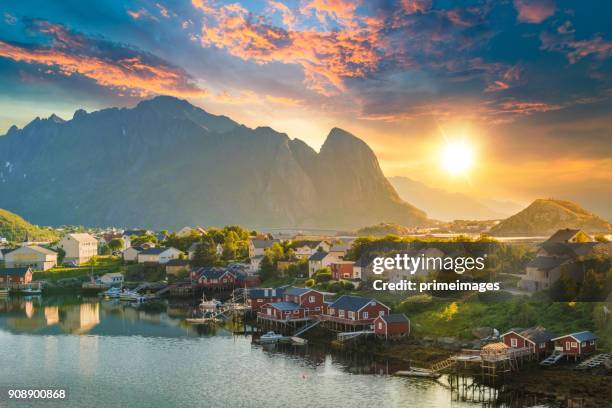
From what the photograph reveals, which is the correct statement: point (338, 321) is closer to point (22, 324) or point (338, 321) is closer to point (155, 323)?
point (155, 323)

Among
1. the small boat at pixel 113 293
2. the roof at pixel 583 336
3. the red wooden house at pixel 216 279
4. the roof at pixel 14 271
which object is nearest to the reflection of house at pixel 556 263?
the roof at pixel 583 336

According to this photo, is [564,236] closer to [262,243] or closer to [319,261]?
[319,261]

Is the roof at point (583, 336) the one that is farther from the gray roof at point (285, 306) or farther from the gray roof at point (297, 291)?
the gray roof at point (297, 291)

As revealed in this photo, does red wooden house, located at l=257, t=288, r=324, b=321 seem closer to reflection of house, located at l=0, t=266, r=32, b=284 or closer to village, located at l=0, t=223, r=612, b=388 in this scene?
village, located at l=0, t=223, r=612, b=388

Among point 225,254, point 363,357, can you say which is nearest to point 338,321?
point 363,357

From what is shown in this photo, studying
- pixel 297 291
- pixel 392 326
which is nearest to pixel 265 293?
pixel 297 291

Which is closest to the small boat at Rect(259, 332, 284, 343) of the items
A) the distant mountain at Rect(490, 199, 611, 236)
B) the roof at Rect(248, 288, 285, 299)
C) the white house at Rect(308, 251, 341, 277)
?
the roof at Rect(248, 288, 285, 299)
